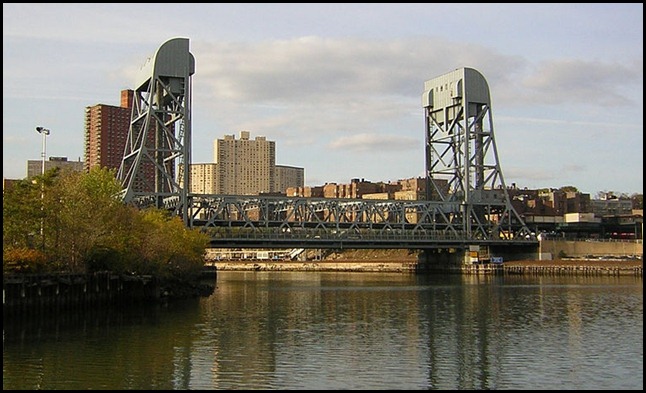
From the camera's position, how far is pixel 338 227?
111m

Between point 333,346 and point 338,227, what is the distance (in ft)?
241

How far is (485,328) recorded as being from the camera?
146 feet

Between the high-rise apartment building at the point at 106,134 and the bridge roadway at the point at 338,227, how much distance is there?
198 ft

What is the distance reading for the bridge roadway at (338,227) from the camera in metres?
103

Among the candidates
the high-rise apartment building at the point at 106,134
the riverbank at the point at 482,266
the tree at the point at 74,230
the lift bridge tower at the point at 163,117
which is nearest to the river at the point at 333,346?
the tree at the point at 74,230

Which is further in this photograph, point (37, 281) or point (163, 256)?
point (163, 256)

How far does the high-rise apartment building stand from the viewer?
6698 inches

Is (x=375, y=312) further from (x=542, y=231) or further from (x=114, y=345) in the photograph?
(x=542, y=231)

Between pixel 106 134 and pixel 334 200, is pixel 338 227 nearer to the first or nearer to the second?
pixel 334 200

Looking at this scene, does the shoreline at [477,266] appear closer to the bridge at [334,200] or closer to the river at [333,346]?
the bridge at [334,200]

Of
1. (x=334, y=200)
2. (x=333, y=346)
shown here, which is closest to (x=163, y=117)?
(x=334, y=200)

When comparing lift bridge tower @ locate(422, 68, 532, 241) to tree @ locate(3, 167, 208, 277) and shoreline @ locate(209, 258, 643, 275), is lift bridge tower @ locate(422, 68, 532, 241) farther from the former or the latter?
tree @ locate(3, 167, 208, 277)

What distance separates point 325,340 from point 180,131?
65.6 m

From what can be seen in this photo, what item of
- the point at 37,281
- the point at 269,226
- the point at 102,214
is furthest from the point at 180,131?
the point at 37,281
